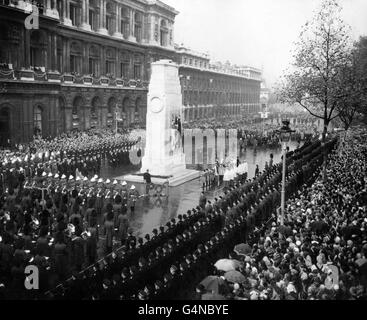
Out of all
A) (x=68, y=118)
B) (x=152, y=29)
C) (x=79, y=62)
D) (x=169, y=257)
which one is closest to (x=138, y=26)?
(x=152, y=29)

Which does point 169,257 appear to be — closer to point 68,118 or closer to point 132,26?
point 68,118

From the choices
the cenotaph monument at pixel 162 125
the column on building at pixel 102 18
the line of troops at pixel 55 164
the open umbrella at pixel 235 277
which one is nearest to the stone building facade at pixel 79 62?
the column on building at pixel 102 18

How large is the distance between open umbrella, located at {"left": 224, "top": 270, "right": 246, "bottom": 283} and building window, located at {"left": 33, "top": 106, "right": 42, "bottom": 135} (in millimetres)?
27798

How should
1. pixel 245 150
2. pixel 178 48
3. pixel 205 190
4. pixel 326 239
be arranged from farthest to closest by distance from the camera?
pixel 178 48 → pixel 245 150 → pixel 205 190 → pixel 326 239

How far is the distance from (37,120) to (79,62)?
9493mm

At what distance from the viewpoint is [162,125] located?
24.7 metres

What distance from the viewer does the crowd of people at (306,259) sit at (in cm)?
833

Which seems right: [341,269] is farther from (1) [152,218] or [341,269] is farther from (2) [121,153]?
(2) [121,153]

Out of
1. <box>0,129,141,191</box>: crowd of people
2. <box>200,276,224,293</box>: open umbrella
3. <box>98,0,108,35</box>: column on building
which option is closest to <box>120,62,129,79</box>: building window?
<box>98,0,108,35</box>: column on building

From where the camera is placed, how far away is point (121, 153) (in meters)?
29.4

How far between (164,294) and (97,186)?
9.46 metres
